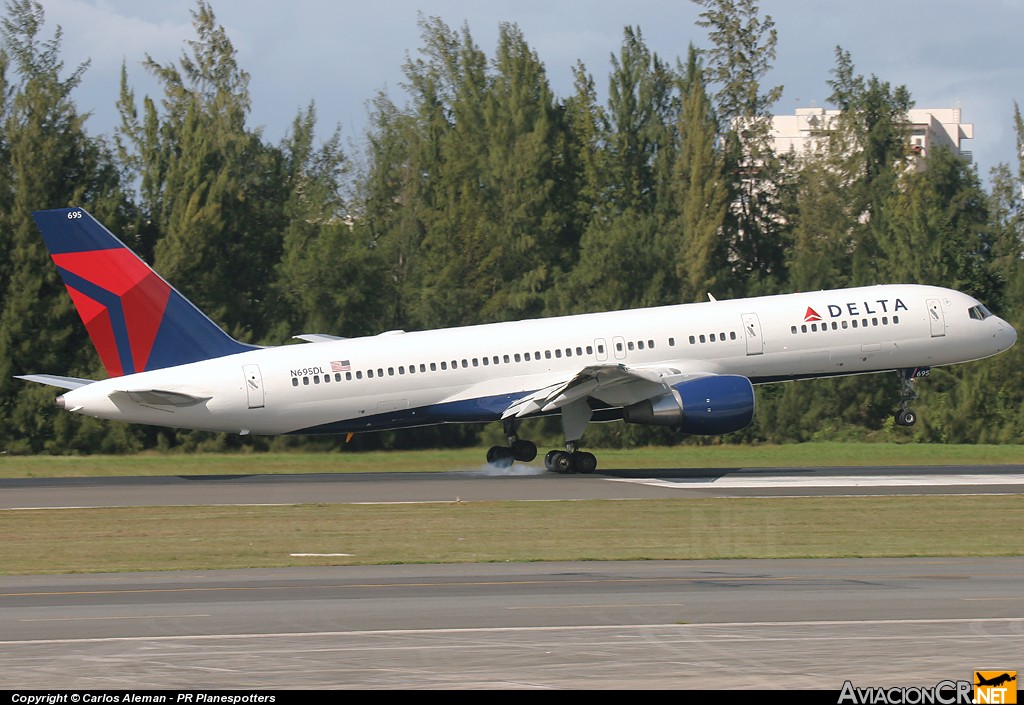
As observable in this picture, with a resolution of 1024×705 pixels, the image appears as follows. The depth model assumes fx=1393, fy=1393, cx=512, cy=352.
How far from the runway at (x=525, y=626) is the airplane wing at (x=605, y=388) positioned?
1448 centimetres

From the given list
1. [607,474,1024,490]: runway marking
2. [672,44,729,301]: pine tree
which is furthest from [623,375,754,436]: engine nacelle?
[672,44,729,301]: pine tree

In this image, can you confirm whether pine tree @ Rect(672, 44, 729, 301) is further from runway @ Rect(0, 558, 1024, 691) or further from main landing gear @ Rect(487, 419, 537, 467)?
runway @ Rect(0, 558, 1024, 691)

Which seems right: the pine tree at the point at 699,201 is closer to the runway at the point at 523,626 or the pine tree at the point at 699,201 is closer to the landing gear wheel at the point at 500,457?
the landing gear wheel at the point at 500,457

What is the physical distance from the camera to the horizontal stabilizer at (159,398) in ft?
115

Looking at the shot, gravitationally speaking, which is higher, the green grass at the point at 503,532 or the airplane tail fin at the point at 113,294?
the airplane tail fin at the point at 113,294

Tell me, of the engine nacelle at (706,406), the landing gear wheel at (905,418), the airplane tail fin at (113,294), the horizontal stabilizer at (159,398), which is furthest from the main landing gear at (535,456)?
the airplane tail fin at (113,294)

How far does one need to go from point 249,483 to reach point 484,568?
16273mm

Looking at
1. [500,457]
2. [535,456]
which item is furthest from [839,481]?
[500,457]

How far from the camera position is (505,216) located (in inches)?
2596

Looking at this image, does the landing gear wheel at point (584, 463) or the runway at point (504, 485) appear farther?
the landing gear wheel at point (584, 463)

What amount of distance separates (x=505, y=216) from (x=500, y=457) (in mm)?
28007

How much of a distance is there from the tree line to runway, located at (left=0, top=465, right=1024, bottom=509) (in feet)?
32.5

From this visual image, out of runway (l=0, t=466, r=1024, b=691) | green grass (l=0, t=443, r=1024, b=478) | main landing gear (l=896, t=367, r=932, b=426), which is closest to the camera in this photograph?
runway (l=0, t=466, r=1024, b=691)

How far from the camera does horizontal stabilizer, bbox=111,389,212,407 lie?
115 feet
